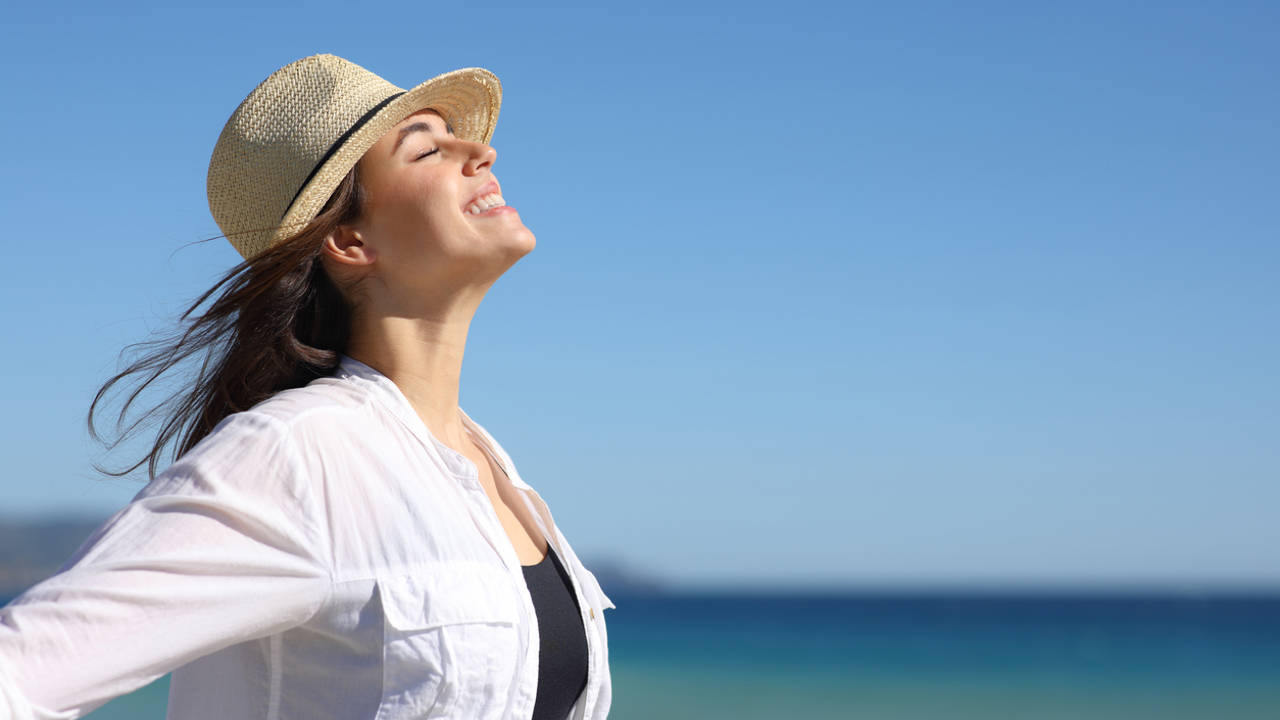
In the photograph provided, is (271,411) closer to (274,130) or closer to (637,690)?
(274,130)

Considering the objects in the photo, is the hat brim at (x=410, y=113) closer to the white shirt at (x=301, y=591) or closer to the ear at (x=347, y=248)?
the ear at (x=347, y=248)

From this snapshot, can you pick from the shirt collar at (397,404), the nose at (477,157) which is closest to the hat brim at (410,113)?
the nose at (477,157)

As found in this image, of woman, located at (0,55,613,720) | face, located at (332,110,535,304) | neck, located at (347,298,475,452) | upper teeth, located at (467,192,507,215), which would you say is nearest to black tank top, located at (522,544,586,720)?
woman, located at (0,55,613,720)

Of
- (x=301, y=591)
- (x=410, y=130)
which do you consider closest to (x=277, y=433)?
(x=301, y=591)

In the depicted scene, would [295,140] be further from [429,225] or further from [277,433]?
[277,433]

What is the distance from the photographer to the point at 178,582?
1270mm

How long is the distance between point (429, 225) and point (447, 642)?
754mm

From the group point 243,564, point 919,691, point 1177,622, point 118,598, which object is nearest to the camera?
point 118,598

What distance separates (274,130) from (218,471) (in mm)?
776

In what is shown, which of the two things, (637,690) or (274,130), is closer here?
(274,130)

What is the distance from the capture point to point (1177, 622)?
153 feet

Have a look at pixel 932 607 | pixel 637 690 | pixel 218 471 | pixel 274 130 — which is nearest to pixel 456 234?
pixel 274 130

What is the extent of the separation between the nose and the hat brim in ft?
0.45

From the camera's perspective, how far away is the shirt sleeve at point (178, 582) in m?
1.16
